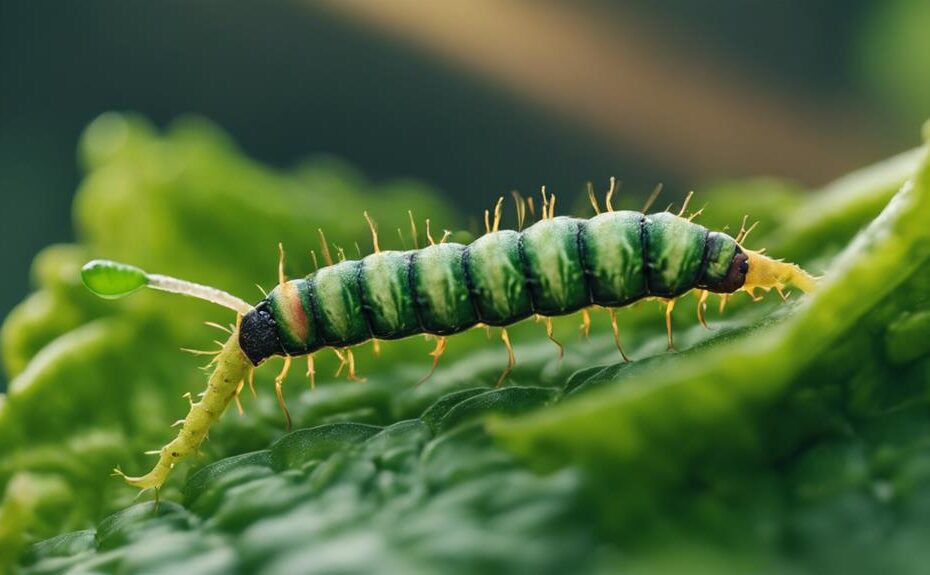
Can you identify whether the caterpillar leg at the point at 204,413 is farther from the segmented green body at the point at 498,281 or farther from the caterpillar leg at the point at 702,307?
the caterpillar leg at the point at 702,307

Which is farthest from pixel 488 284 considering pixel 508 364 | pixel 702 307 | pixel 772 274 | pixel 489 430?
pixel 489 430

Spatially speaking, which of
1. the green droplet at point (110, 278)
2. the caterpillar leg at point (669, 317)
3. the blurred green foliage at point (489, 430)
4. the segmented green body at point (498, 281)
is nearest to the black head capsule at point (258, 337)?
the segmented green body at point (498, 281)

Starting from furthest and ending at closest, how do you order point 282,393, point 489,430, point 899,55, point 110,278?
point 899,55 → point 282,393 → point 110,278 → point 489,430

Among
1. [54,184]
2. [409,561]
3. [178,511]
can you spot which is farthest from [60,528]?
[54,184]

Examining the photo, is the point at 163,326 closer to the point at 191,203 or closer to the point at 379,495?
the point at 191,203

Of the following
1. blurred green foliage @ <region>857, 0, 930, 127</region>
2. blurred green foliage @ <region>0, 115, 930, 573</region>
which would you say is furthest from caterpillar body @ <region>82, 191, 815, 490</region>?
blurred green foliage @ <region>857, 0, 930, 127</region>

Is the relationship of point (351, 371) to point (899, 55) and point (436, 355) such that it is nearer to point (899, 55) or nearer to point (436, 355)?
point (436, 355)

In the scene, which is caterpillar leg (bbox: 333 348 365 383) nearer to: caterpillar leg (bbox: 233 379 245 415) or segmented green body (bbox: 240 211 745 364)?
segmented green body (bbox: 240 211 745 364)
